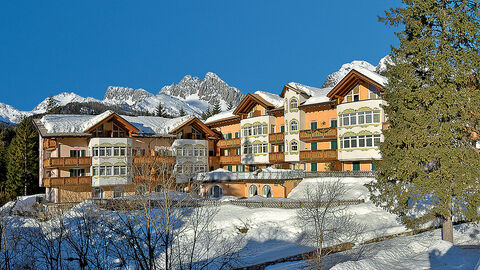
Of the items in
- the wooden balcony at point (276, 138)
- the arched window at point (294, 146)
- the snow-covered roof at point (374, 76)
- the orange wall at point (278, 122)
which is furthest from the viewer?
the orange wall at point (278, 122)

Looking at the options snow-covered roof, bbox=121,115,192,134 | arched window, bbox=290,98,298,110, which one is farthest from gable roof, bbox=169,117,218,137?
arched window, bbox=290,98,298,110

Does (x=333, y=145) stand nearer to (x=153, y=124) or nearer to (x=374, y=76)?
(x=374, y=76)

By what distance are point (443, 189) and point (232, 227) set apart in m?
14.4

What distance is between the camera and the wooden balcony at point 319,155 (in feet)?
135

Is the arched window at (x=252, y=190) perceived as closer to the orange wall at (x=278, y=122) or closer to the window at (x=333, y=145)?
the orange wall at (x=278, y=122)

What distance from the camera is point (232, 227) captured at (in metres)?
29.2

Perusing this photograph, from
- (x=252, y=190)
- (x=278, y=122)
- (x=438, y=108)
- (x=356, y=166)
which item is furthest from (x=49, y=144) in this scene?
(x=438, y=108)

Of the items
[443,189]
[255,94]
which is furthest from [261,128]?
[443,189]

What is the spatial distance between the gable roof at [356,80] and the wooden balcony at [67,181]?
26.6 metres

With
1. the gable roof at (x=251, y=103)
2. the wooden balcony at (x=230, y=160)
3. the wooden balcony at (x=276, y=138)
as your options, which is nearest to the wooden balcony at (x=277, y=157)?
the wooden balcony at (x=276, y=138)

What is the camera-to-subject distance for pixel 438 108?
20438mm

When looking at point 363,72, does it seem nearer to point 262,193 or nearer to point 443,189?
point 262,193

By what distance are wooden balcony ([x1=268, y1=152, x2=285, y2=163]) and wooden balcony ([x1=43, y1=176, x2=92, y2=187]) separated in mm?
19823

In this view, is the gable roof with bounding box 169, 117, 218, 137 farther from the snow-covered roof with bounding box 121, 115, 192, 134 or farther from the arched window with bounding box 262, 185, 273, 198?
the arched window with bounding box 262, 185, 273, 198
